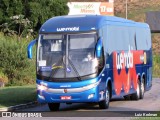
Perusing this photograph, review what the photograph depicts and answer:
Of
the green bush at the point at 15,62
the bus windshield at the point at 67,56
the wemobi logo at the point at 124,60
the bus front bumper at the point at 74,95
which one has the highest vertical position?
the bus windshield at the point at 67,56

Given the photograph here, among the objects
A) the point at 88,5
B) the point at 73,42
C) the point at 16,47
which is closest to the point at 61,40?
the point at 73,42

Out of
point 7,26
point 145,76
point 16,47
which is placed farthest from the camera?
point 7,26

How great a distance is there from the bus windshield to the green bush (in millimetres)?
19001

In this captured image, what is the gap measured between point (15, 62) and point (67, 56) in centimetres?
1990

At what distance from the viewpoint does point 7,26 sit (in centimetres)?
5428

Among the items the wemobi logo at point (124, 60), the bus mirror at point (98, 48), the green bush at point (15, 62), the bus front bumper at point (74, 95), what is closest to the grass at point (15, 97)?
the bus front bumper at point (74, 95)

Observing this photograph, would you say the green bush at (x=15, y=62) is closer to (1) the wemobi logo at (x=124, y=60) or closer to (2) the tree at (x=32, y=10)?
(2) the tree at (x=32, y=10)

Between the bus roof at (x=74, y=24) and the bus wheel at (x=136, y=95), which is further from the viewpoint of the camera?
the bus wheel at (x=136, y=95)

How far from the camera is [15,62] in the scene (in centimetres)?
4144

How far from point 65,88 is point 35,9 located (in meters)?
36.4

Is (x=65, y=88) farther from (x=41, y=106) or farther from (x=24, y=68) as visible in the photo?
(x=24, y=68)

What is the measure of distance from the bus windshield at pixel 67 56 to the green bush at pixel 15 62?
62.3 feet

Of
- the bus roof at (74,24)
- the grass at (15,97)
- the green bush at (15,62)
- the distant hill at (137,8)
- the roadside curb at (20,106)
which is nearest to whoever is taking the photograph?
the bus roof at (74,24)

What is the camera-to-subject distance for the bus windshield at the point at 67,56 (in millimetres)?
21828
